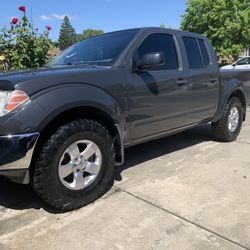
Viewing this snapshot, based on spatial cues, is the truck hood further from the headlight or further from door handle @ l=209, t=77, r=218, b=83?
door handle @ l=209, t=77, r=218, b=83

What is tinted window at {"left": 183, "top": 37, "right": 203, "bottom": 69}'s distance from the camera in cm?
482

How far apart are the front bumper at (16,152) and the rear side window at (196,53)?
108 inches

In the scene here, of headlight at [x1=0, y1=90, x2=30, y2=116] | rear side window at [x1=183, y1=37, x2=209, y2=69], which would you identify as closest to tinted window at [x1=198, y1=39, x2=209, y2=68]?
rear side window at [x1=183, y1=37, x2=209, y2=69]

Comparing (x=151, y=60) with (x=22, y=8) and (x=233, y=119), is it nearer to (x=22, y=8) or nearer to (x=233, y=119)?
(x=233, y=119)

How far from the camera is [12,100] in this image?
2.79 meters

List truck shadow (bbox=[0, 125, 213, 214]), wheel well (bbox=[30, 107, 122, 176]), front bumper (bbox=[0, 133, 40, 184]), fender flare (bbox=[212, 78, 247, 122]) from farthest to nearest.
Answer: fender flare (bbox=[212, 78, 247, 122]) → truck shadow (bbox=[0, 125, 213, 214]) → wheel well (bbox=[30, 107, 122, 176]) → front bumper (bbox=[0, 133, 40, 184])

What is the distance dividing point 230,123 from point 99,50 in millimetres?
2787

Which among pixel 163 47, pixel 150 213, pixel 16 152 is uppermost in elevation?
pixel 163 47

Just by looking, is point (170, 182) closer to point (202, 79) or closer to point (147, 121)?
point (147, 121)

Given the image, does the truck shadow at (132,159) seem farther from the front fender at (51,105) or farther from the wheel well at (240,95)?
the front fender at (51,105)

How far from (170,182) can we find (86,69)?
162cm

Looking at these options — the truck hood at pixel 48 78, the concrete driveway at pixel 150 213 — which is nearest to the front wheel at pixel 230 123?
the concrete driveway at pixel 150 213

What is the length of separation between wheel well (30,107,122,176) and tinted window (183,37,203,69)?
1.78 m

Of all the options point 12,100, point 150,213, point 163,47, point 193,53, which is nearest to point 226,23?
point 193,53
